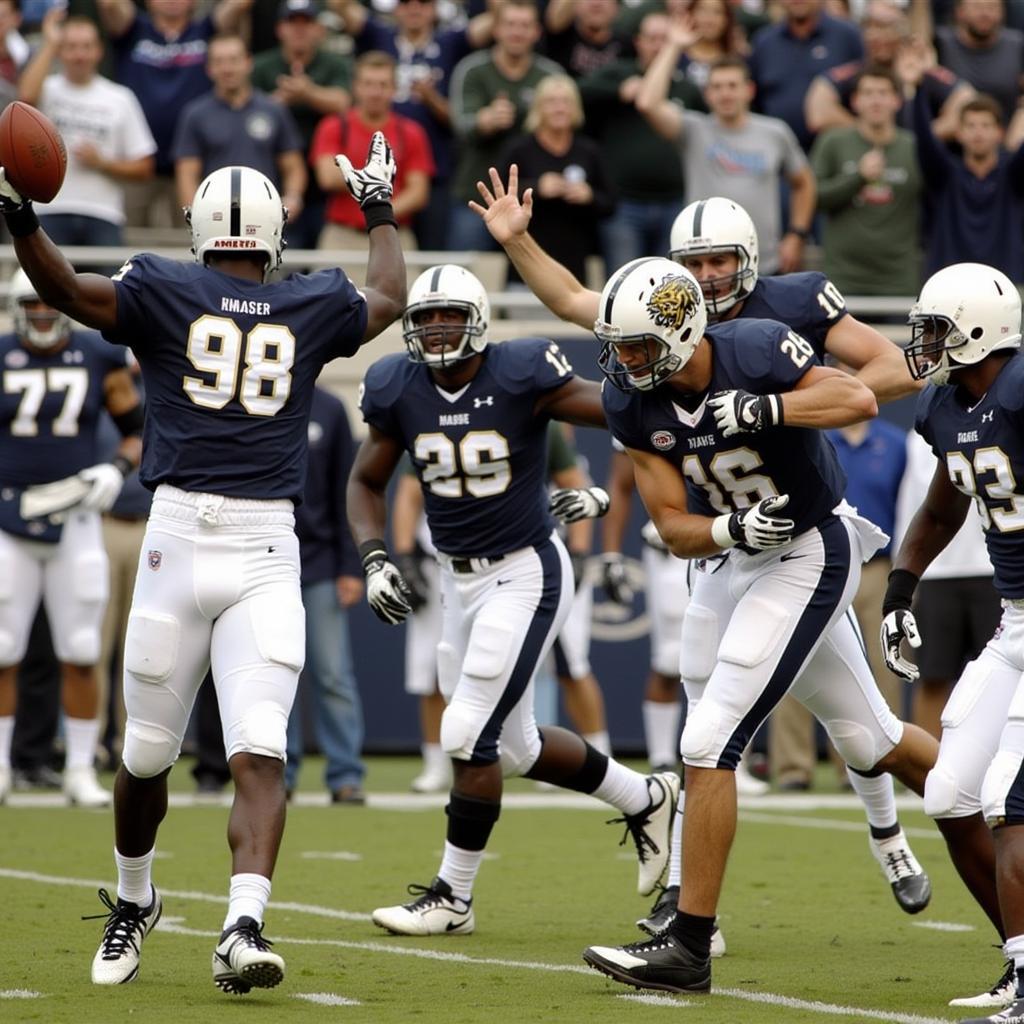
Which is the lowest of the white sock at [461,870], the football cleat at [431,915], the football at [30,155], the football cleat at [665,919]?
the football cleat at [431,915]

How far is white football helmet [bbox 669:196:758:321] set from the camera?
231 inches

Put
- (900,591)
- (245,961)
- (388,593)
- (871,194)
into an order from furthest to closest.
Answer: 1. (871,194)
2. (388,593)
3. (900,591)
4. (245,961)

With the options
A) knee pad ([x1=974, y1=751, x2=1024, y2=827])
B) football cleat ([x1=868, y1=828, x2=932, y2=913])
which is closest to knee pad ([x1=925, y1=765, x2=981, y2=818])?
knee pad ([x1=974, y1=751, x2=1024, y2=827])

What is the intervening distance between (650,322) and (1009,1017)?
1884 mm

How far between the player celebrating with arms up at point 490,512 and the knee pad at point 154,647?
126cm

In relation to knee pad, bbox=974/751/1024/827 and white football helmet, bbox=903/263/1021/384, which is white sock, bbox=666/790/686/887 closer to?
knee pad, bbox=974/751/1024/827

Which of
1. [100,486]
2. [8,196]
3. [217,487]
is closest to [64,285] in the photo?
[8,196]

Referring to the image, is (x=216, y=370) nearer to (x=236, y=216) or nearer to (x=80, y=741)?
(x=236, y=216)

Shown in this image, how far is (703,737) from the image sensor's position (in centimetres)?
501

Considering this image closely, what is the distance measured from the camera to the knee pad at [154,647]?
4820 mm

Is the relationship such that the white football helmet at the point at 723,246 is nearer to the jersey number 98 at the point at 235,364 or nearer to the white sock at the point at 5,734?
the jersey number 98 at the point at 235,364

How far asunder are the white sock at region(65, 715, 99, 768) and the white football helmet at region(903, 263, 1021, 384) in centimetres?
518

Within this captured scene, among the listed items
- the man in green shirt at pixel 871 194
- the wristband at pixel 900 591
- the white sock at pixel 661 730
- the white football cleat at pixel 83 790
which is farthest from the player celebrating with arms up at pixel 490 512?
the man in green shirt at pixel 871 194

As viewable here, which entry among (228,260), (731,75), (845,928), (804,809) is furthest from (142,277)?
(731,75)
